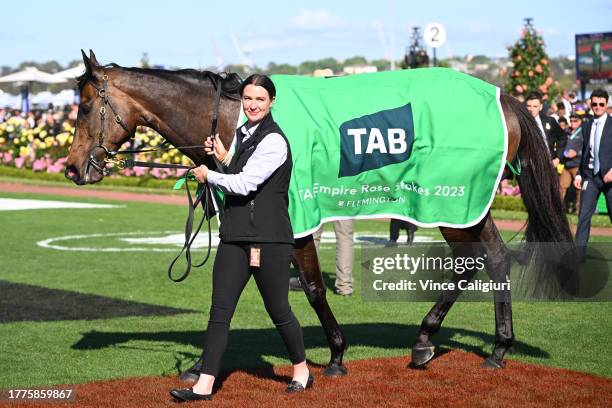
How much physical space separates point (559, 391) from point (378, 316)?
2.84m

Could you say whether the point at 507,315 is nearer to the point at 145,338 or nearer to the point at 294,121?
the point at 294,121

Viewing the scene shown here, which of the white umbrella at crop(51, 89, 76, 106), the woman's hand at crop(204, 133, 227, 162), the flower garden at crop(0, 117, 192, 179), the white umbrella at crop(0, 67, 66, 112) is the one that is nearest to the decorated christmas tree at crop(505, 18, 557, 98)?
the flower garden at crop(0, 117, 192, 179)

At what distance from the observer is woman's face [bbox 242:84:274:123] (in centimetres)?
577

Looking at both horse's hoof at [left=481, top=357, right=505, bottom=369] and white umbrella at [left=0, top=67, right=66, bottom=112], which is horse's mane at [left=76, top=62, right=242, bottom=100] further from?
white umbrella at [left=0, top=67, right=66, bottom=112]

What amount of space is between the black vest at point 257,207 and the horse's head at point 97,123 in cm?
98

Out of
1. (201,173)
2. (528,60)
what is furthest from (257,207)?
(528,60)

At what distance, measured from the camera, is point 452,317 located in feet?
28.5

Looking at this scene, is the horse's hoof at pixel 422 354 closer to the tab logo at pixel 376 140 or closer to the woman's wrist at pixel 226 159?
the tab logo at pixel 376 140

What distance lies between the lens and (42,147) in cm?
2844

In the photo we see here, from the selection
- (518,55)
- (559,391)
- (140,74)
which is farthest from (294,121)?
(518,55)

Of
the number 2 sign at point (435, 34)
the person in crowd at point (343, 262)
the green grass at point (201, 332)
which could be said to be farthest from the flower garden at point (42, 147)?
the person in crowd at point (343, 262)

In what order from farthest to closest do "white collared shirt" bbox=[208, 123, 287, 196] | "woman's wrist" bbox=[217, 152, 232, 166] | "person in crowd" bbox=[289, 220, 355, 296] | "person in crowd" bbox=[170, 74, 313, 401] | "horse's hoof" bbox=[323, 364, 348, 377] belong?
1. "person in crowd" bbox=[289, 220, 355, 296]
2. "horse's hoof" bbox=[323, 364, 348, 377]
3. "woman's wrist" bbox=[217, 152, 232, 166]
4. "person in crowd" bbox=[170, 74, 313, 401]
5. "white collared shirt" bbox=[208, 123, 287, 196]

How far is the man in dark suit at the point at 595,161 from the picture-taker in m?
10.4

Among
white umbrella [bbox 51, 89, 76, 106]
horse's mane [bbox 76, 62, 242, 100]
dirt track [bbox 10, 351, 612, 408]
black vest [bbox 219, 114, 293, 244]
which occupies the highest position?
white umbrella [bbox 51, 89, 76, 106]
